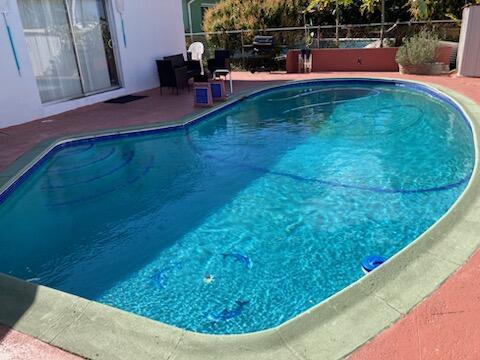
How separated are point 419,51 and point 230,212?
33.6 ft

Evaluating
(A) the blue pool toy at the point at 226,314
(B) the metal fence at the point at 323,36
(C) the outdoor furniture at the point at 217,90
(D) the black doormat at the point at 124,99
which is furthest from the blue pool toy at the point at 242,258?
(B) the metal fence at the point at 323,36

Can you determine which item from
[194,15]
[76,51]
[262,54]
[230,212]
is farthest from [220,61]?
[194,15]

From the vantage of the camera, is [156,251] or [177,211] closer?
[156,251]

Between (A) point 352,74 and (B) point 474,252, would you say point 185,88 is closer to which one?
(A) point 352,74

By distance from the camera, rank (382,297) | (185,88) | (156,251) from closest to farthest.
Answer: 1. (382,297)
2. (156,251)
3. (185,88)

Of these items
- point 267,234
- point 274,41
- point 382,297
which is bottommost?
point 267,234

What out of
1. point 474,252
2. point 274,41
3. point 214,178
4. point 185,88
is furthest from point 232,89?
point 474,252

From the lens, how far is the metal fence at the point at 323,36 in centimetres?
1414

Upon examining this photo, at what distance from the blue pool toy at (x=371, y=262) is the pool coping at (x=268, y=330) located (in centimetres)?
38

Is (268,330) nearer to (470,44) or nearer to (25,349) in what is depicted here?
(25,349)

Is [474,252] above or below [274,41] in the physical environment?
below

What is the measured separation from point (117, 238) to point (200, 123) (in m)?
4.92

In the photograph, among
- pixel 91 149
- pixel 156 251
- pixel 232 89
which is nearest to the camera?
pixel 156 251

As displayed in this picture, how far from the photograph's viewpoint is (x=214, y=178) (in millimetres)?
6199
